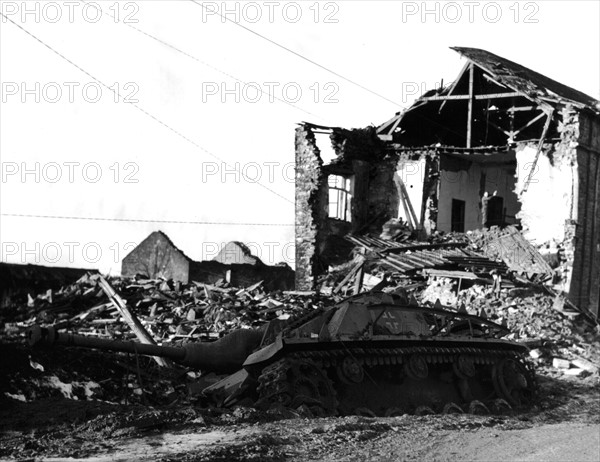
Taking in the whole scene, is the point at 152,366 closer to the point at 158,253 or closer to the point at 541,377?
the point at 541,377

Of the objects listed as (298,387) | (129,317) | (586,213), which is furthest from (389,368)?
(586,213)

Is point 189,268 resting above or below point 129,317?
above

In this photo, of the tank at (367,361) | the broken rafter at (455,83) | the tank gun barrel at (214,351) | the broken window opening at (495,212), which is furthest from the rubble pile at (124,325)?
the broken rafter at (455,83)

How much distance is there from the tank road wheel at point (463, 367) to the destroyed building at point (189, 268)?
48.7ft

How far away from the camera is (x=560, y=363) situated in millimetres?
18781

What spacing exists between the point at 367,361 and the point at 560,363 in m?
7.19

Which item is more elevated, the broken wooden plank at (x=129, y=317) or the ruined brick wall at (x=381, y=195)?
the ruined brick wall at (x=381, y=195)

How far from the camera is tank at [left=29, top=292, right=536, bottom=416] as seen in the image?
12.4 meters

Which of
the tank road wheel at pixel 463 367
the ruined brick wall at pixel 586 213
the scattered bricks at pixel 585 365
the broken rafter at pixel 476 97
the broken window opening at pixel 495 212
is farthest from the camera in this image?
the broken window opening at pixel 495 212

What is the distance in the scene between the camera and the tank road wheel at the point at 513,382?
15.7 metres

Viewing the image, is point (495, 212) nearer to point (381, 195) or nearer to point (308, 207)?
point (381, 195)

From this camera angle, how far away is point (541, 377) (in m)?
18.0

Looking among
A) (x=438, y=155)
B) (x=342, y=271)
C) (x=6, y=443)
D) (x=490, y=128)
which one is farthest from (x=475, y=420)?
(x=490, y=128)

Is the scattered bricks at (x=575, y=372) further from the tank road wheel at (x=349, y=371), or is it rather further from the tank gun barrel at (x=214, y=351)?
the tank gun barrel at (x=214, y=351)
